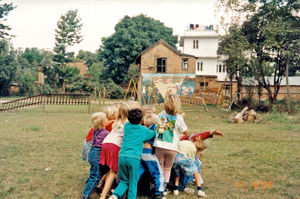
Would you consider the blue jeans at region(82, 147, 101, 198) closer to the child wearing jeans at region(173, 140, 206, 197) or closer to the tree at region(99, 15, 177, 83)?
the child wearing jeans at region(173, 140, 206, 197)

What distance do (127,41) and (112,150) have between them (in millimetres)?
41383

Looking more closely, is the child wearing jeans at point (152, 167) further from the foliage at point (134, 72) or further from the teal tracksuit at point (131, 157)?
the foliage at point (134, 72)

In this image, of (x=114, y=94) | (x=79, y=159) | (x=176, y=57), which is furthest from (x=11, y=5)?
(x=79, y=159)

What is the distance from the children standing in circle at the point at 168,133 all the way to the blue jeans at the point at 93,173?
942 mm

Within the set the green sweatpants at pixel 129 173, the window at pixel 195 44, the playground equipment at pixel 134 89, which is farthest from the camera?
the window at pixel 195 44

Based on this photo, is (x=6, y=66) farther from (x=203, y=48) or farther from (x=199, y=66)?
(x=203, y=48)

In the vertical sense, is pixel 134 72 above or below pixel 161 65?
below

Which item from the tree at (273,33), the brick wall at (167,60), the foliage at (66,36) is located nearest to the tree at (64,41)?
the foliage at (66,36)

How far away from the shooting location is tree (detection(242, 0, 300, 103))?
60.8 ft

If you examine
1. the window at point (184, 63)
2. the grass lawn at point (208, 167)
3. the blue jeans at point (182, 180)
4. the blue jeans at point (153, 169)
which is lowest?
the grass lawn at point (208, 167)

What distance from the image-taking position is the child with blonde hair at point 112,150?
14.0ft

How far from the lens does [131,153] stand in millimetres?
4020

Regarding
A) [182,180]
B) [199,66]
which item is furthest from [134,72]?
[182,180]

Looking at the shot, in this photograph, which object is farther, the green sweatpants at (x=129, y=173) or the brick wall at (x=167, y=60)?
the brick wall at (x=167, y=60)
